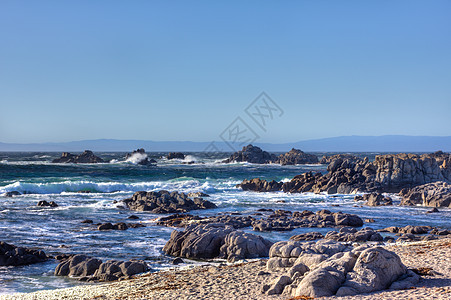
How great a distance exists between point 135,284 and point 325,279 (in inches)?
289

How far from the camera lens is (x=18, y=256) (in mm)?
19859

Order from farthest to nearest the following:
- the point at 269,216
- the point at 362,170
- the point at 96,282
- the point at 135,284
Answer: the point at 362,170 < the point at 269,216 < the point at 96,282 < the point at 135,284

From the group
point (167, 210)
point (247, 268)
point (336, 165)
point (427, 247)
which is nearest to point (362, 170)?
point (336, 165)

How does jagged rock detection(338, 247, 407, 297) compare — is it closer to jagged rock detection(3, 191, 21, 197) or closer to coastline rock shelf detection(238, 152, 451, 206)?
coastline rock shelf detection(238, 152, 451, 206)

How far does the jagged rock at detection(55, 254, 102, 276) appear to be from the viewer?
714 inches

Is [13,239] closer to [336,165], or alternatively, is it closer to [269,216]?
[269,216]

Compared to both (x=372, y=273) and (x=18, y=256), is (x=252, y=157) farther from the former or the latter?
(x=372, y=273)

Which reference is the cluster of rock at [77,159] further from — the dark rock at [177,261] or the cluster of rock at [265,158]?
the dark rock at [177,261]

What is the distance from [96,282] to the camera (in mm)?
17125

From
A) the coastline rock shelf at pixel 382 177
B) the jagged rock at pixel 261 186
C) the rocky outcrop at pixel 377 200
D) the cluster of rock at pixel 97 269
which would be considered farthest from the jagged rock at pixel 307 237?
the jagged rock at pixel 261 186

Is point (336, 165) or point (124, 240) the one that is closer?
point (124, 240)

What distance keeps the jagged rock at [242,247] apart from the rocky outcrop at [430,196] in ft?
89.1

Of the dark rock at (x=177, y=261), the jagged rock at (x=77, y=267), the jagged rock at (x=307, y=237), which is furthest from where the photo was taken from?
the jagged rock at (x=307, y=237)

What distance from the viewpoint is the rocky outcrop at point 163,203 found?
37963 millimetres
